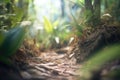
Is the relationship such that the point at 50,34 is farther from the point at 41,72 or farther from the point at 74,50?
the point at 41,72

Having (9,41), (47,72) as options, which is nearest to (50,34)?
(47,72)

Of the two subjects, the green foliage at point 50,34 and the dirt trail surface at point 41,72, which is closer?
the dirt trail surface at point 41,72

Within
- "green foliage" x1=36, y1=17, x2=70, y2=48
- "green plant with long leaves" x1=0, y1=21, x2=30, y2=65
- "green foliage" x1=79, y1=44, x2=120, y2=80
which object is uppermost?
"green foliage" x1=36, y1=17, x2=70, y2=48

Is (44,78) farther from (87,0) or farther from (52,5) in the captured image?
(52,5)

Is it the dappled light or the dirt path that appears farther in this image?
the dirt path

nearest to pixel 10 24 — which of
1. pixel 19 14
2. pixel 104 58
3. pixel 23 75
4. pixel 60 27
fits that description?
pixel 19 14

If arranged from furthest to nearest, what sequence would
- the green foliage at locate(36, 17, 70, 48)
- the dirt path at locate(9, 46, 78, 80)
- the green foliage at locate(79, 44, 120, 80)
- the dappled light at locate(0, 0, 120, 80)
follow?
the green foliage at locate(36, 17, 70, 48) < the dirt path at locate(9, 46, 78, 80) < the dappled light at locate(0, 0, 120, 80) < the green foliage at locate(79, 44, 120, 80)

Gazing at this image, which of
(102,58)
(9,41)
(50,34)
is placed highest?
(50,34)

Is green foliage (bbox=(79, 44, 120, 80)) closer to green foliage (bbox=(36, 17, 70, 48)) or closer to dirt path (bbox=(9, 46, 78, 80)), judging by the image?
dirt path (bbox=(9, 46, 78, 80))

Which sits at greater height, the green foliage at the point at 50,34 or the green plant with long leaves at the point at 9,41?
the green foliage at the point at 50,34

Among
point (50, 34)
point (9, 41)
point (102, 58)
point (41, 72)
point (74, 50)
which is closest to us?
point (102, 58)

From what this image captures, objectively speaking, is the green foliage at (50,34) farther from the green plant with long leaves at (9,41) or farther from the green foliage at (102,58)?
the green foliage at (102,58)

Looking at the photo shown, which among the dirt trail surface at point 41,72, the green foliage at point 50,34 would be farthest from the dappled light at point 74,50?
the green foliage at point 50,34

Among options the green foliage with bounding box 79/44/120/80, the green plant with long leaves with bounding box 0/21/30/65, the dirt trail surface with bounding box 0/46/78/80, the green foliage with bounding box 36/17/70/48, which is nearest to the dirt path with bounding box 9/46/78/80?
the dirt trail surface with bounding box 0/46/78/80
